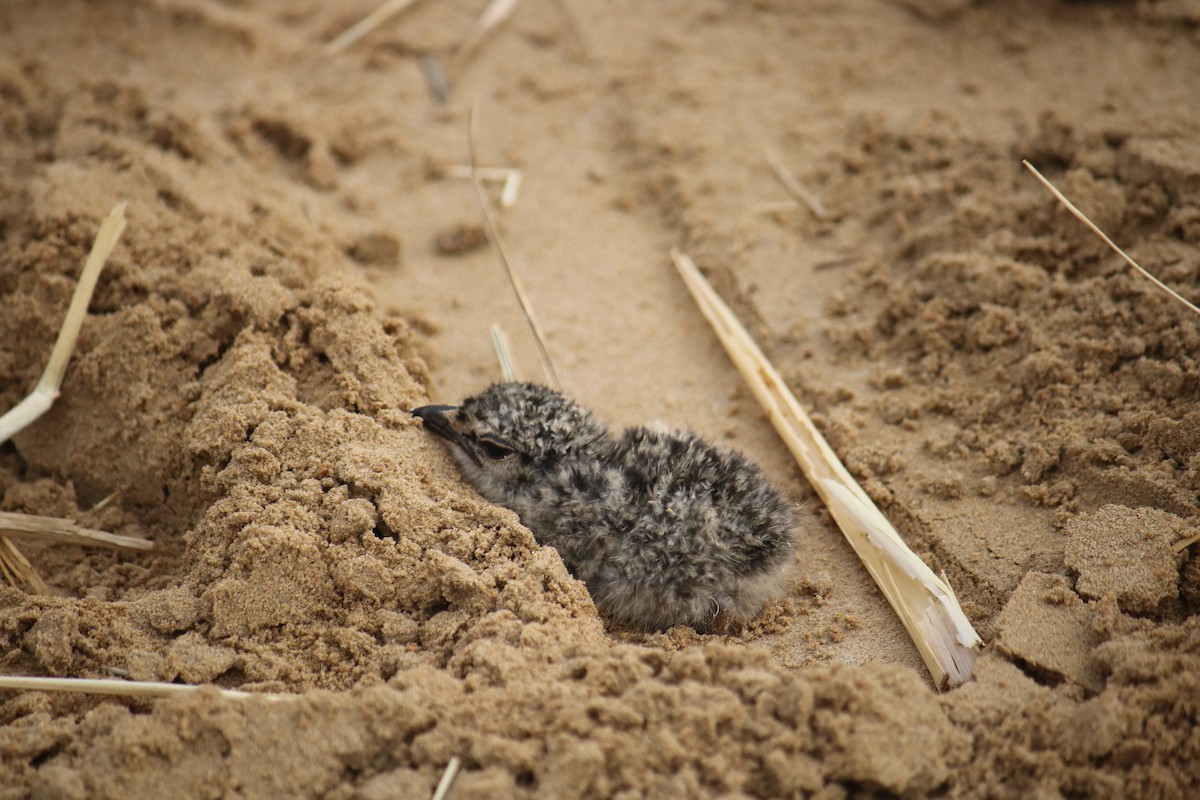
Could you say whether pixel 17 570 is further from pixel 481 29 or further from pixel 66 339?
pixel 481 29

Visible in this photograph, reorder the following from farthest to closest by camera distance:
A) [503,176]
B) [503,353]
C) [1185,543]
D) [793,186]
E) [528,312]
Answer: [503,176], [793,186], [528,312], [503,353], [1185,543]

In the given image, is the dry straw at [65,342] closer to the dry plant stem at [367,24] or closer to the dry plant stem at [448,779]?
the dry plant stem at [448,779]

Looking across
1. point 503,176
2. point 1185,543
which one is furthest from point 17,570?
point 1185,543

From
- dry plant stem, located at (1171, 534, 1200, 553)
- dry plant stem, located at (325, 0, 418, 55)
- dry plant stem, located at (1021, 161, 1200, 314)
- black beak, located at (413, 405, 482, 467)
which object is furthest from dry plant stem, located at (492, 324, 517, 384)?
dry plant stem, located at (325, 0, 418, 55)

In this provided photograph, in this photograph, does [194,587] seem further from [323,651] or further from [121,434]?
[121,434]

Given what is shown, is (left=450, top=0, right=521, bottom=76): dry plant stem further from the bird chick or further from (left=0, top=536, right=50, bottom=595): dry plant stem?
(left=0, top=536, right=50, bottom=595): dry plant stem

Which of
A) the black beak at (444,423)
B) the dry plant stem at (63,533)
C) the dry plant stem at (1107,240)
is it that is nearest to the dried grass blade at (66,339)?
the dry plant stem at (63,533)
